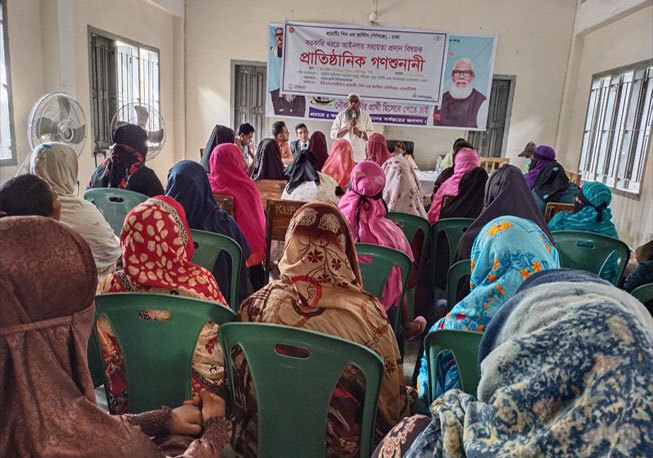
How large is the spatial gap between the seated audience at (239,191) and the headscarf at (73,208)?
2.74 ft

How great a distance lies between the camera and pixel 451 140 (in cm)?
733

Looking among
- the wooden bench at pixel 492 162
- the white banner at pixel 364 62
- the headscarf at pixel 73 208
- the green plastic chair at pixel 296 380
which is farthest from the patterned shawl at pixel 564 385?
the white banner at pixel 364 62

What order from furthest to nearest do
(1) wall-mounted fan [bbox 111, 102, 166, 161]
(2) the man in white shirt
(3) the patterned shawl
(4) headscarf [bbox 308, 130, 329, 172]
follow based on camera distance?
(2) the man in white shirt
(4) headscarf [bbox 308, 130, 329, 172]
(1) wall-mounted fan [bbox 111, 102, 166, 161]
(3) the patterned shawl

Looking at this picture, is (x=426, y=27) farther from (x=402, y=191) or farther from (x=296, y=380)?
(x=296, y=380)

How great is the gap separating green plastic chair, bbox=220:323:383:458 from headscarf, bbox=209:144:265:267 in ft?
6.12

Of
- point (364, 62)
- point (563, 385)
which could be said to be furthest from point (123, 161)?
point (364, 62)

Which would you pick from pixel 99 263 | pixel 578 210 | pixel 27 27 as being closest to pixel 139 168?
pixel 99 263

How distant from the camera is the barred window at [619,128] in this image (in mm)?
5122

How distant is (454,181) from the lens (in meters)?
3.93

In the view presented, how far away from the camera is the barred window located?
5.12 meters

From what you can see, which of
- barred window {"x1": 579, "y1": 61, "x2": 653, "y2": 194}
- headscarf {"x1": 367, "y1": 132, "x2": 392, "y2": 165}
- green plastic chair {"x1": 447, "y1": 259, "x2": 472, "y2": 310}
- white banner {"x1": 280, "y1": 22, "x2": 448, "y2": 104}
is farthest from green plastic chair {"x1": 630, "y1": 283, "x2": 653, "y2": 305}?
white banner {"x1": 280, "y1": 22, "x2": 448, "y2": 104}

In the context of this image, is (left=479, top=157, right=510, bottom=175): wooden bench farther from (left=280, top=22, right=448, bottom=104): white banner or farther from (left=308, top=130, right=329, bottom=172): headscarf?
(left=308, top=130, right=329, bottom=172): headscarf

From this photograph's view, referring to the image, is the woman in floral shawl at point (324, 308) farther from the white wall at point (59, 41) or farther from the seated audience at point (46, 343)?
the white wall at point (59, 41)

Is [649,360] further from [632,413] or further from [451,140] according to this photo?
[451,140]
